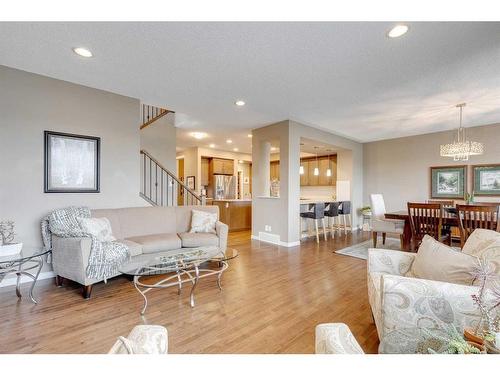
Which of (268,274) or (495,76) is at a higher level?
(495,76)

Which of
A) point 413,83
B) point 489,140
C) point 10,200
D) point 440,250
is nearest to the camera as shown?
point 440,250

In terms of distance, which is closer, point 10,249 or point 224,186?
point 10,249

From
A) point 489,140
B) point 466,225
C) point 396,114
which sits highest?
point 396,114

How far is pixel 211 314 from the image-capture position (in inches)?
87.0

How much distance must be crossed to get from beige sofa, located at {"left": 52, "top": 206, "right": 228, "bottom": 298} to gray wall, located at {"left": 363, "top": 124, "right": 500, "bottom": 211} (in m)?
5.15

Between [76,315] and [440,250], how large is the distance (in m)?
2.98

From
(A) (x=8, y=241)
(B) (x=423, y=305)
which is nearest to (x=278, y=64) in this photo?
(B) (x=423, y=305)

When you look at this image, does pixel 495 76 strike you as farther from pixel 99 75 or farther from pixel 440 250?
pixel 99 75

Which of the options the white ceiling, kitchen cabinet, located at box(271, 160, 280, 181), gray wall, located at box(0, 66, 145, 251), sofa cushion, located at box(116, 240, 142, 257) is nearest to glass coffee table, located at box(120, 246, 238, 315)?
sofa cushion, located at box(116, 240, 142, 257)

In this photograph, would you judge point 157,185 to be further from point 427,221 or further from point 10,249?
point 427,221

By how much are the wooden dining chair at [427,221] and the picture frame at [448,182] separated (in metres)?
2.39

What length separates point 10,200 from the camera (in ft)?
9.59

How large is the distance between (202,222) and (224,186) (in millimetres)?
4687
